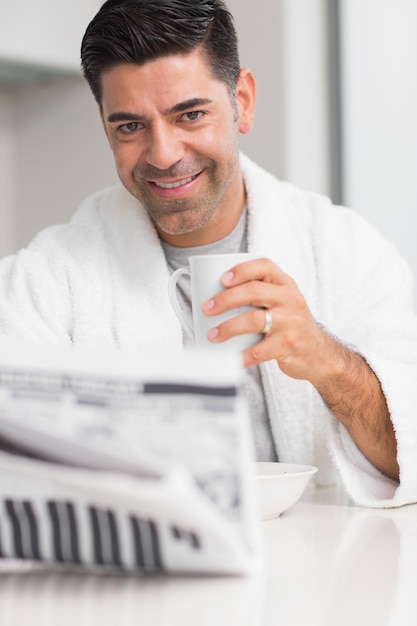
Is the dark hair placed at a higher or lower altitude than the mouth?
higher

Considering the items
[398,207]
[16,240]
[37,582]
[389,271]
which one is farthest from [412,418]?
[16,240]

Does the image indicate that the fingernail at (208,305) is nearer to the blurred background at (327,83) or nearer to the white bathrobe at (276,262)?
the white bathrobe at (276,262)

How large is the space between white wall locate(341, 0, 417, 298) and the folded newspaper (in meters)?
2.04

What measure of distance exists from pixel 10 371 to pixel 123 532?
135 mm

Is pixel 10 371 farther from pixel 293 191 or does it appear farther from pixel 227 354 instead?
pixel 293 191

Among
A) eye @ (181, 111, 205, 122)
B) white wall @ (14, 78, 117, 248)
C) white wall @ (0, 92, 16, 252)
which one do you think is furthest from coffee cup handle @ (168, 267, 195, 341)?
white wall @ (0, 92, 16, 252)

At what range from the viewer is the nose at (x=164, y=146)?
1426mm

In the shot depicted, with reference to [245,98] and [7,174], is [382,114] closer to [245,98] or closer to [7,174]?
[245,98]

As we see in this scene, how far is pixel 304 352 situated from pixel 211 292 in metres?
0.24

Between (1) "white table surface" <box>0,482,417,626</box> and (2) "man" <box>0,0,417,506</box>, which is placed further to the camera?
(2) "man" <box>0,0,417,506</box>

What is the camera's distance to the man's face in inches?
56.0

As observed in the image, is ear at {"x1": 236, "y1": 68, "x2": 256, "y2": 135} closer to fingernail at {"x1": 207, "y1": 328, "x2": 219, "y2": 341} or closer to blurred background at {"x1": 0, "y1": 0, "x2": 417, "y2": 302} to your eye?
fingernail at {"x1": 207, "y1": 328, "x2": 219, "y2": 341}

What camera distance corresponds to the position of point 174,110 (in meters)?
1.42

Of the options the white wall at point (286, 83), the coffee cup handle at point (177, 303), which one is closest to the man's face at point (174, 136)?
the coffee cup handle at point (177, 303)
